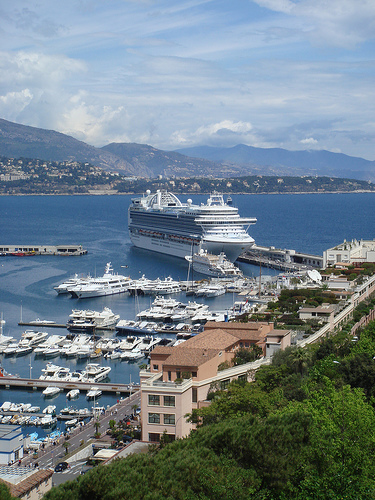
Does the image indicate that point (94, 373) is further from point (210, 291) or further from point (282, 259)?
point (282, 259)

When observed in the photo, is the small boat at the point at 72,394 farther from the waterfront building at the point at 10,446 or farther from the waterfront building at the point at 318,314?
the waterfront building at the point at 318,314

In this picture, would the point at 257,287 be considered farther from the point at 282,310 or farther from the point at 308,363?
the point at 308,363

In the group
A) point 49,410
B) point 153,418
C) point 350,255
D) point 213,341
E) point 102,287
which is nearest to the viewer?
point 153,418

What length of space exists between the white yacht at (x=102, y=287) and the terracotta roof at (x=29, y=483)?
37394 millimetres

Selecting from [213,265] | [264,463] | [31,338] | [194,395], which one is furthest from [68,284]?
[264,463]

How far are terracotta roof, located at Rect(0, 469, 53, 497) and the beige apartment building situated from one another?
2.65 meters

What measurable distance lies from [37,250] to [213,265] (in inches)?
1133

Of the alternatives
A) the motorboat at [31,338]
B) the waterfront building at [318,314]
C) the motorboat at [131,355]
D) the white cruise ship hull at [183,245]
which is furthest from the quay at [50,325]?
the white cruise ship hull at [183,245]

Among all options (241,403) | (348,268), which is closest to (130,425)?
(241,403)

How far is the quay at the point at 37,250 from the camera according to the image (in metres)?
82.4

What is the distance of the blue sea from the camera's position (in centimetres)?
3697

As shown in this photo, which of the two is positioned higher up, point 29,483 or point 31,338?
point 29,483

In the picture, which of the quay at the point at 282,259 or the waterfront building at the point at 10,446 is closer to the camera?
the waterfront building at the point at 10,446

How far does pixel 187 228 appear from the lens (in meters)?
74.8
